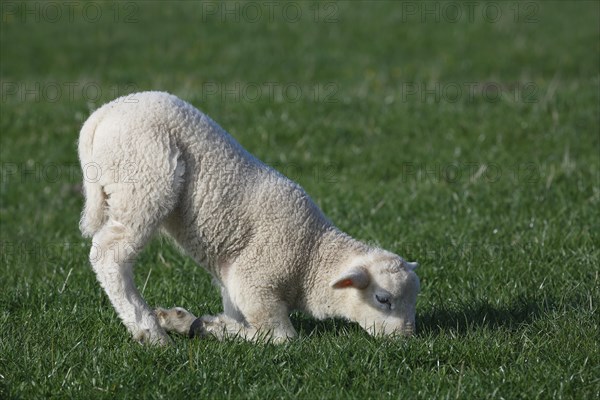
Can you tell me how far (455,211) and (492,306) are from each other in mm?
2009

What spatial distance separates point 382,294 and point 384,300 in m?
0.04

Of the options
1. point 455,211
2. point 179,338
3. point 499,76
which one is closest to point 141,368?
point 179,338

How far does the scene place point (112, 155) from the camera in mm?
5020


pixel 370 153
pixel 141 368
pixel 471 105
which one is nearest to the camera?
pixel 141 368

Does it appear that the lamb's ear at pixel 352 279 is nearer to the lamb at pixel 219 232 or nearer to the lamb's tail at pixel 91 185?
the lamb at pixel 219 232

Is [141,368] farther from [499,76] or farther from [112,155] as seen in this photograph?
[499,76]

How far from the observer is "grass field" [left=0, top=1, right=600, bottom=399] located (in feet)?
14.9

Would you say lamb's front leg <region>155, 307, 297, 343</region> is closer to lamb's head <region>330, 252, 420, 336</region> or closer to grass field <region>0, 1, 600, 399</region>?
grass field <region>0, 1, 600, 399</region>

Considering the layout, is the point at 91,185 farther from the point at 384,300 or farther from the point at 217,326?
the point at 384,300

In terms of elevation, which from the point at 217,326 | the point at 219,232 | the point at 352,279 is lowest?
the point at 217,326

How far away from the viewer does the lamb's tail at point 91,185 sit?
16.9ft

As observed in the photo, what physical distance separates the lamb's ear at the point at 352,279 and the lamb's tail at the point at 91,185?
1.38m

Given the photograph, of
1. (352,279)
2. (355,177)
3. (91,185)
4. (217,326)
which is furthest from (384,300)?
(355,177)

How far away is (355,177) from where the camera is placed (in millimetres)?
8648
